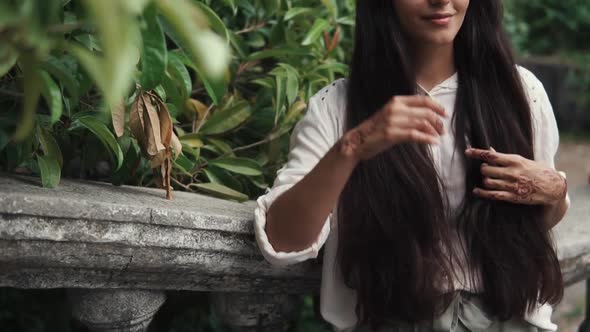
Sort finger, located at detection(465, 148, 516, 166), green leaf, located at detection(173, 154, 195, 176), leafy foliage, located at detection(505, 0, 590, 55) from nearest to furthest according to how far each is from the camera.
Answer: finger, located at detection(465, 148, 516, 166) < green leaf, located at detection(173, 154, 195, 176) < leafy foliage, located at detection(505, 0, 590, 55)

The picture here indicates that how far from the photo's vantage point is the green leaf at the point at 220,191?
2.08m

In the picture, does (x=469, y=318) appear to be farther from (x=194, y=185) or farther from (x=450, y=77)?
(x=194, y=185)

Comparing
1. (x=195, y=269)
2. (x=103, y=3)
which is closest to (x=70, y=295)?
(x=195, y=269)

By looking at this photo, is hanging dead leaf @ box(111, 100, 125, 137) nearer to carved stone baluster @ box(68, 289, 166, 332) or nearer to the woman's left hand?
carved stone baluster @ box(68, 289, 166, 332)

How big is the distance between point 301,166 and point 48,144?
0.49 metres

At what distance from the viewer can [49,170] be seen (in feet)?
5.58

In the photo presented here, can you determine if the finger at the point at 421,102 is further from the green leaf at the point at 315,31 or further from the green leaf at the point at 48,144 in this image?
the green leaf at the point at 315,31

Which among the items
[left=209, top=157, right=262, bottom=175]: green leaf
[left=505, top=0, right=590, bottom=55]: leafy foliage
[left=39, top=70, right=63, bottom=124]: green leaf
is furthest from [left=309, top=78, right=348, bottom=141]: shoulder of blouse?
[left=505, top=0, right=590, bottom=55]: leafy foliage

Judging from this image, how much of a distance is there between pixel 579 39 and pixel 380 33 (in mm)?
6278

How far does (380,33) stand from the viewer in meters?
1.93

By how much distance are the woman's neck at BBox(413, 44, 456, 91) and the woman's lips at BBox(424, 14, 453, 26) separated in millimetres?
118

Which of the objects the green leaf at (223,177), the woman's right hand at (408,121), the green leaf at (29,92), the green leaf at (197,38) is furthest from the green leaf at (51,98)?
the green leaf at (223,177)

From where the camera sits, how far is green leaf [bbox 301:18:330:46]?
89.7 inches

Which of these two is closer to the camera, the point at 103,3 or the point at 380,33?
the point at 103,3
